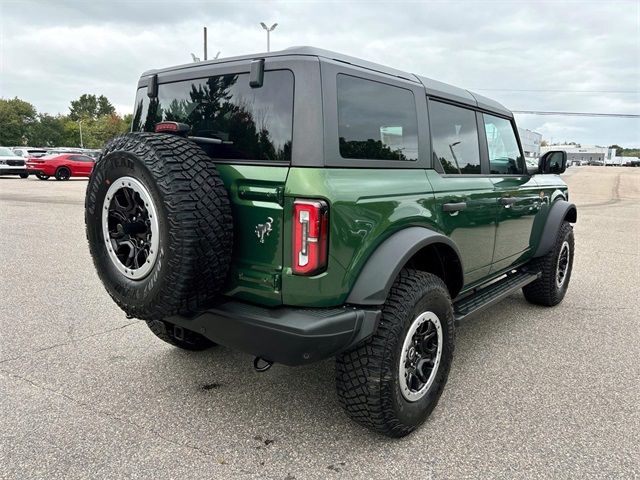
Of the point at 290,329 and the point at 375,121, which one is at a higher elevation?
the point at 375,121

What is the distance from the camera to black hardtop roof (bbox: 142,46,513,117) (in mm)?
2305

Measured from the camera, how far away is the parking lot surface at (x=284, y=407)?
230 centimetres

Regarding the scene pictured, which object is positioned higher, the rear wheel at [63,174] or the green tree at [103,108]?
the green tree at [103,108]

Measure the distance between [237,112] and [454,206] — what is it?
1404 millimetres

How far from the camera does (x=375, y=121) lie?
8.32ft

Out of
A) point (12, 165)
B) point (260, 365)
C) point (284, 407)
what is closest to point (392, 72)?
point (260, 365)

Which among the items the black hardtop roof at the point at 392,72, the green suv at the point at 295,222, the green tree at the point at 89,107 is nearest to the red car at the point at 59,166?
the black hardtop roof at the point at 392,72

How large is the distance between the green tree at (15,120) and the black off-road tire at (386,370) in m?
99.5

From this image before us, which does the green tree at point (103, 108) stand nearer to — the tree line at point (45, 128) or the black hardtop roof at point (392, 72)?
the tree line at point (45, 128)

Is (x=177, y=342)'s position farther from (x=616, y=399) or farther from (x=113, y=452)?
Answer: (x=616, y=399)

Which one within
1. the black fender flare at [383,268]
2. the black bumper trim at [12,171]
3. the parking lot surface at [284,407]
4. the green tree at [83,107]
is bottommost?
the parking lot surface at [284,407]

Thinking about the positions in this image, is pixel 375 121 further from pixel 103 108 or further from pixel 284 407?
pixel 103 108

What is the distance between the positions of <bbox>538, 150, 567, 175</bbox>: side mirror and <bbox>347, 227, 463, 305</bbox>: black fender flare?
250 centimetres

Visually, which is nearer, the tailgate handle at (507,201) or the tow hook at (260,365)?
the tow hook at (260,365)
